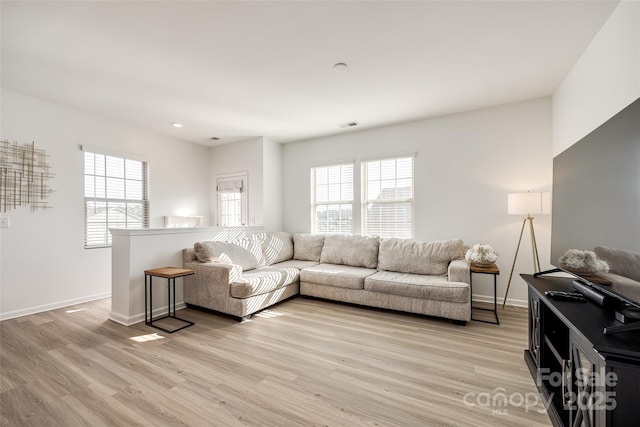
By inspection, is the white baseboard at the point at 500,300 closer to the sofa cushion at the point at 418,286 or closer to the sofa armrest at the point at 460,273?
the sofa cushion at the point at 418,286

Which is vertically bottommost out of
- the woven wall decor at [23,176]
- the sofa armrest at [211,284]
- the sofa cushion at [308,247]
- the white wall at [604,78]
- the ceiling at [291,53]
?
the sofa armrest at [211,284]

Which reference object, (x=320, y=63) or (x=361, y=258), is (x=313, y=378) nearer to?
(x=361, y=258)

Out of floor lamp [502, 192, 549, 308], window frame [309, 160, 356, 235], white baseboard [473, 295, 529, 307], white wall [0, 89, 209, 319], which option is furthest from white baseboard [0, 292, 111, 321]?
floor lamp [502, 192, 549, 308]

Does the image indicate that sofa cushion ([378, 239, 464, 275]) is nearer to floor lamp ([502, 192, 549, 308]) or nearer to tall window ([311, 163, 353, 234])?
floor lamp ([502, 192, 549, 308])

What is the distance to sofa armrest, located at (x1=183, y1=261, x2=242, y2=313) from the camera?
10.7 feet

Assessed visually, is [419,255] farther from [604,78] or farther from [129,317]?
[129,317]

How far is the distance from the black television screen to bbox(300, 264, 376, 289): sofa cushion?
2083 millimetres

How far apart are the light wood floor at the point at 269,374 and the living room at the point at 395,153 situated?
69 centimetres

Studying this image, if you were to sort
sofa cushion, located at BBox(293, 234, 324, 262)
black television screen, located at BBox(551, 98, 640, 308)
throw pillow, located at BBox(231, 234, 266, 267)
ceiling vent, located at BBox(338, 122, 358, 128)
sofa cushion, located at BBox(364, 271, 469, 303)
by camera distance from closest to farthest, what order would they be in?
black television screen, located at BBox(551, 98, 640, 308), sofa cushion, located at BBox(364, 271, 469, 303), throw pillow, located at BBox(231, 234, 266, 267), ceiling vent, located at BBox(338, 122, 358, 128), sofa cushion, located at BBox(293, 234, 324, 262)

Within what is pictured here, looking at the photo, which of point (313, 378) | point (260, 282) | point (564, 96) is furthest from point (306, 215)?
point (564, 96)

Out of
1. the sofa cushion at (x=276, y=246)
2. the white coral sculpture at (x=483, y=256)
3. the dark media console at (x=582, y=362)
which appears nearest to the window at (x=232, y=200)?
the sofa cushion at (x=276, y=246)

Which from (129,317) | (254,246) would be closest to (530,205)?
(254,246)

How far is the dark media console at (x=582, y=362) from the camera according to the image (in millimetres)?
1069

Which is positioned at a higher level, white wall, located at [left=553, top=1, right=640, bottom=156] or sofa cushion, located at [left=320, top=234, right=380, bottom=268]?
white wall, located at [left=553, top=1, right=640, bottom=156]
